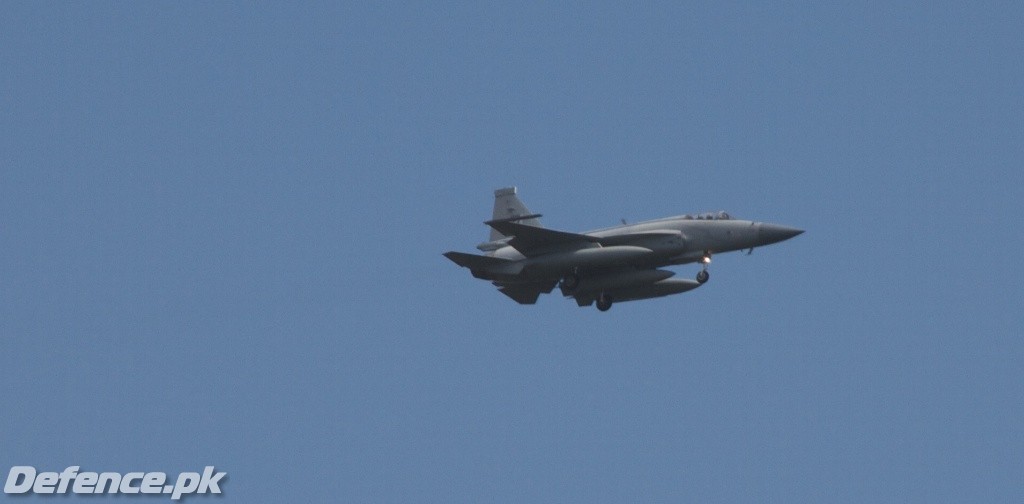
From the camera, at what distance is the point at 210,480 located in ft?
161

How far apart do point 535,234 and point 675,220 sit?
14.9 feet

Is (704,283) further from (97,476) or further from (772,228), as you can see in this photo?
(97,476)

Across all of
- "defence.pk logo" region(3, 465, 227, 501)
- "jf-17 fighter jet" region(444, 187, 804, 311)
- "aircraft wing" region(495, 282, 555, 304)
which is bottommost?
"defence.pk logo" region(3, 465, 227, 501)

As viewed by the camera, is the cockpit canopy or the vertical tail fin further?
the vertical tail fin

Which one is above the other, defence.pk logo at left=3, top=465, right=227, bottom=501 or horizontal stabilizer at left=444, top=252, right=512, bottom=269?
horizontal stabilizer at left=444, top=252, right=512, bottom=269

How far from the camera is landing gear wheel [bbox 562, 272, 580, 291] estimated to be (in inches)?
2437

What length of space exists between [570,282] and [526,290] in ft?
8.91

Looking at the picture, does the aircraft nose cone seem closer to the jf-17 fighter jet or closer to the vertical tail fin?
the jf-17 fighter jet

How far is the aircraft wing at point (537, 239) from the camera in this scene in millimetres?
59969

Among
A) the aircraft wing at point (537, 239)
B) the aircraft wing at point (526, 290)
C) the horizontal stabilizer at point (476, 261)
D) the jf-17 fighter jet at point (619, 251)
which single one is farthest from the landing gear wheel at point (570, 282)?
the horizontal stabilizer at point (476, 261)

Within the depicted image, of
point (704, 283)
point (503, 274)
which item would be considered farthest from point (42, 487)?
point (704, 283)

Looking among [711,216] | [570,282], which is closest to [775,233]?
[711,216]

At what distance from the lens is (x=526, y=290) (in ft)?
211

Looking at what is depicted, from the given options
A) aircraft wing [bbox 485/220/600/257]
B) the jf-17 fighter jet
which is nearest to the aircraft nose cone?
the jf-17 fighter jet
